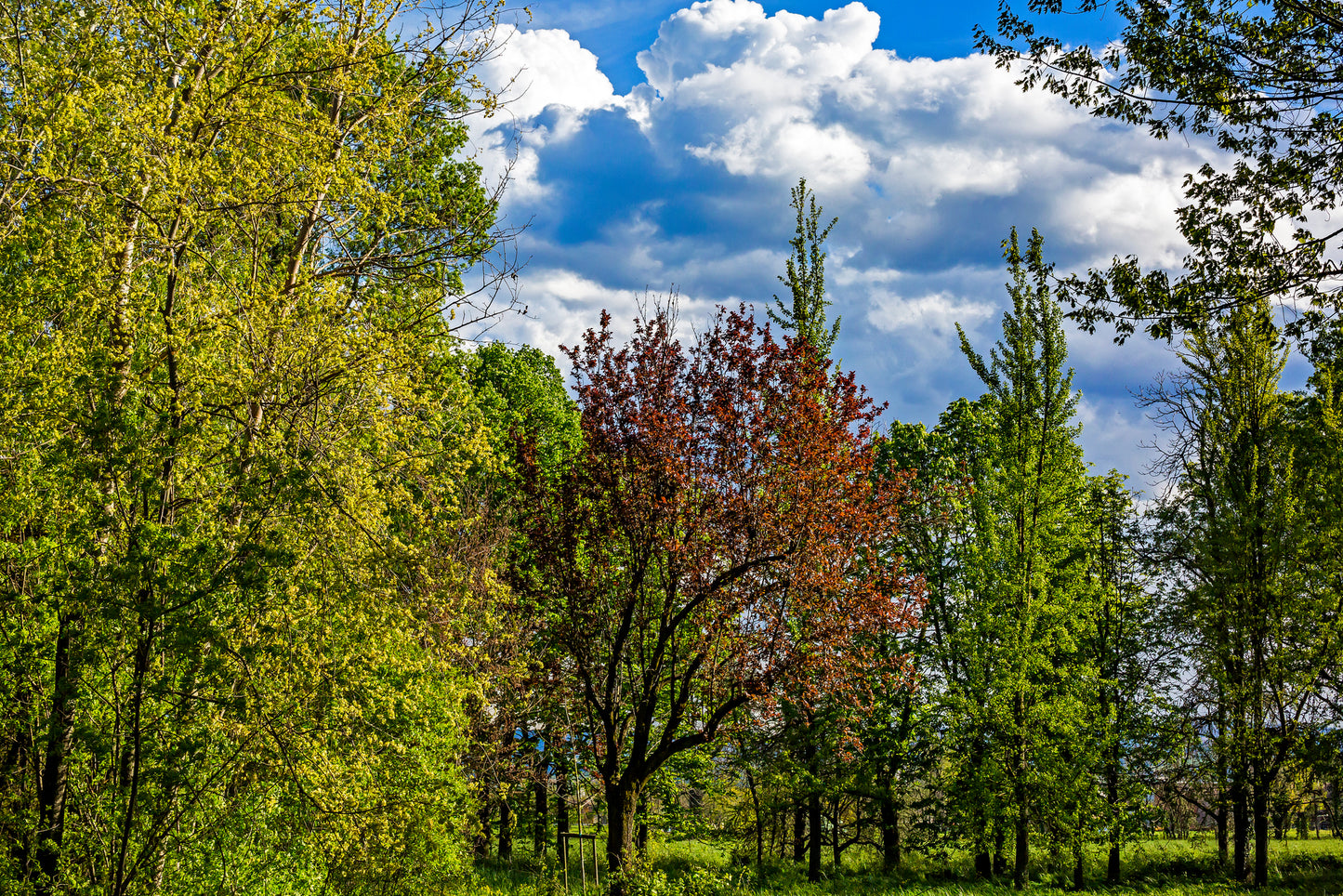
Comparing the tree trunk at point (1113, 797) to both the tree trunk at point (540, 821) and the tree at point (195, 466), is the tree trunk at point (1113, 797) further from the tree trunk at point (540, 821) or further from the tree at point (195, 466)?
the tree at point (195, 466)

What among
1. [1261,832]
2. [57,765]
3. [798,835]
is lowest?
[798,835]

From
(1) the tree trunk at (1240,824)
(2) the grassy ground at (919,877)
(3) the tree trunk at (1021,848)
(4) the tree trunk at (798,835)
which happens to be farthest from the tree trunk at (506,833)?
(1) the tree trunk at (1240,824)

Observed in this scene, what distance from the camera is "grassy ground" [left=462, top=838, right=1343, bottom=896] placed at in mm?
13211

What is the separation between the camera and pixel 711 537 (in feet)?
37.6

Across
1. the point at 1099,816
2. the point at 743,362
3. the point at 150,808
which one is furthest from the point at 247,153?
the point at 1099,816

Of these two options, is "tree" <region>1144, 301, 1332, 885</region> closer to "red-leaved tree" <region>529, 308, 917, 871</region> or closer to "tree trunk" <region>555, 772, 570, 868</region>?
"red-leaved tree" <region>529, 308, 917, 871</region>

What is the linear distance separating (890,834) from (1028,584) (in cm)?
956

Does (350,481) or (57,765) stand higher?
(350,481)

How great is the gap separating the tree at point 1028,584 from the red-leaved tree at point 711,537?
5.67 metres

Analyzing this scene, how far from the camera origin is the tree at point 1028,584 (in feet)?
53.9

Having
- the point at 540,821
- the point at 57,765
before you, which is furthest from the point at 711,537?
the point at 540,821

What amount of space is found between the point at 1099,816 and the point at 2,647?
19486 mm

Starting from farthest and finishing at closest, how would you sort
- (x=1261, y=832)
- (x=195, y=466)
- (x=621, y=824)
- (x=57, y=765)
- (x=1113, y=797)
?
(x=1113, y=797)
(x=1261, y=832)
(x=621, y=824)
(x=57, y=765)
(x=195, y=466)

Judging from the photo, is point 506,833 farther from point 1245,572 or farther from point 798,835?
point 1245,572
